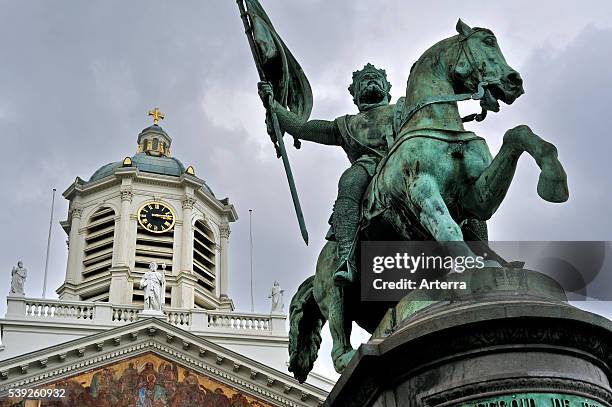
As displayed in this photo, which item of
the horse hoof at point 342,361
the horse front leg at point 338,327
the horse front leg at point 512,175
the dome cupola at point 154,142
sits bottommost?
the horse hoof at point 342,361

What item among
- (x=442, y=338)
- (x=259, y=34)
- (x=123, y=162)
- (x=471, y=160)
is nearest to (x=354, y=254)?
(x=471, y=160)

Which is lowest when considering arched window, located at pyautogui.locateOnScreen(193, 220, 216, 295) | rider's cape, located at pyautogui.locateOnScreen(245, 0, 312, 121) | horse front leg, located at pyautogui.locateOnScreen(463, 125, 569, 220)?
horse front leg, located at pyautogui.locateOnScreen(463, 125, 569, 220)

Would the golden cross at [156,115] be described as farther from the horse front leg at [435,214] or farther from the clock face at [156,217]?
the horse front leg at [435,214]

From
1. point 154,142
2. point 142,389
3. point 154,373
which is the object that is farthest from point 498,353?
point 154,142

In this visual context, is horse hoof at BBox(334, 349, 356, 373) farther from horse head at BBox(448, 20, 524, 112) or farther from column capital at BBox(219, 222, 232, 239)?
column capital at BBox(219, 222, 232, 239)

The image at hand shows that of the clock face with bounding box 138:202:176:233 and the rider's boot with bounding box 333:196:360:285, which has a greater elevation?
the clock face with bounding box 138:202:176:233

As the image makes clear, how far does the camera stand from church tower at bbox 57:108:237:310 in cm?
3938

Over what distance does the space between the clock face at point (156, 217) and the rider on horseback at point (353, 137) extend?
35.0m

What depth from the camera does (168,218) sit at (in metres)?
41.6

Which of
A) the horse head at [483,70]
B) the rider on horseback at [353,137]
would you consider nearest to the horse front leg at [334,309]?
the rider on horseback at [353,137]

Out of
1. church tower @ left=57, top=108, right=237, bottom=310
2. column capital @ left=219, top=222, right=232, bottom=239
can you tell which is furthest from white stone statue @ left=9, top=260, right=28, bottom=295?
column capital @ left=219, top=222, right=232, bottom=239

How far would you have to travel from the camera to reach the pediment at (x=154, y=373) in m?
28.5

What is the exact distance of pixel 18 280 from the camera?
102ft

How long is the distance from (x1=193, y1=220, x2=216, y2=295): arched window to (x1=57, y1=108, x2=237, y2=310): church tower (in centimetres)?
4
